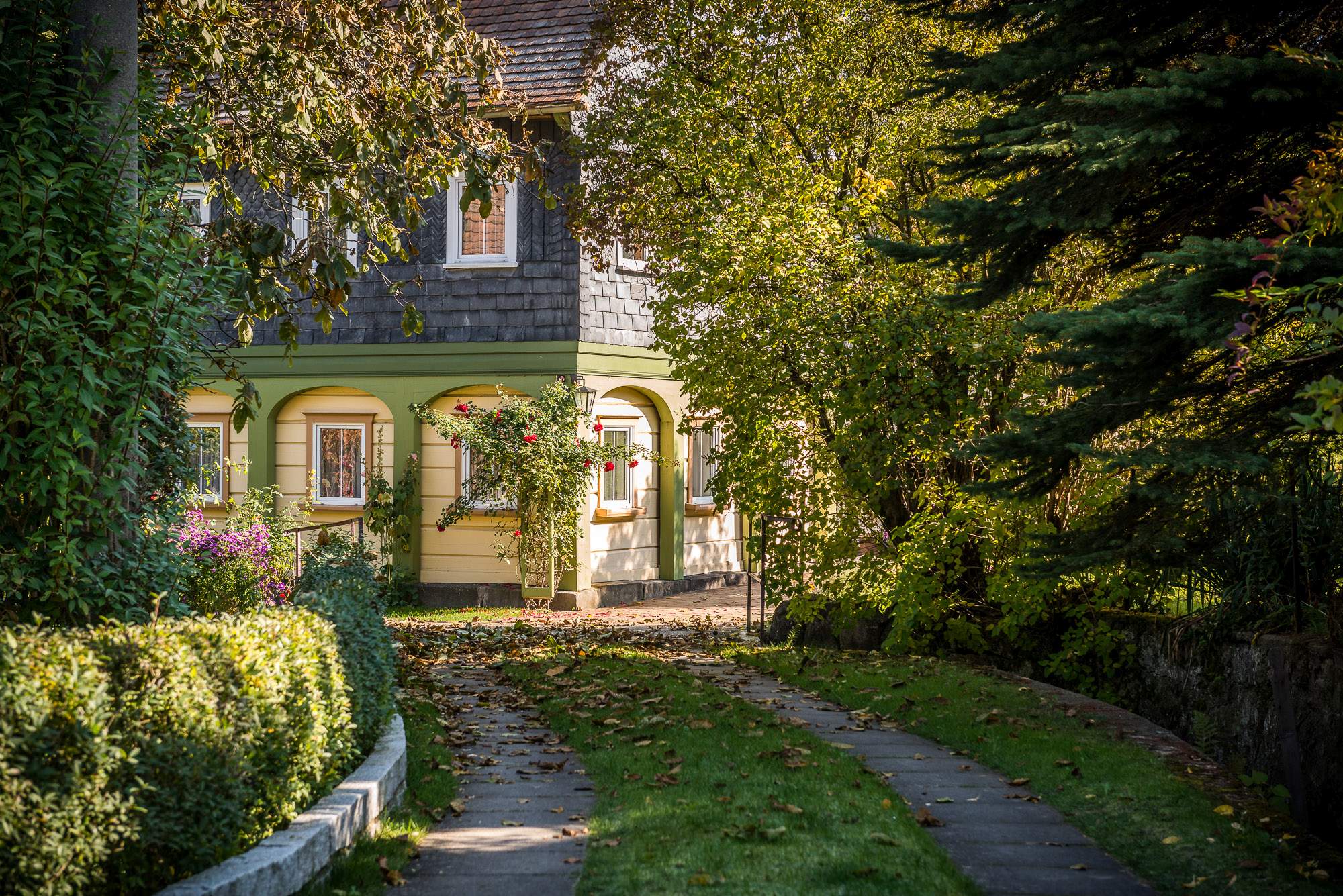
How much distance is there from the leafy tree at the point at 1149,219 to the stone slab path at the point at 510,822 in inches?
122

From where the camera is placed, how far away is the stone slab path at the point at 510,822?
567cm

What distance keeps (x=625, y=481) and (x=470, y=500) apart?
282 centimetres

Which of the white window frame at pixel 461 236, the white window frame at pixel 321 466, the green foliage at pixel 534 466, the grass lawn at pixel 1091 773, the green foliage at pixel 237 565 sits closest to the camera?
the grass lawn at pixel 1091 773

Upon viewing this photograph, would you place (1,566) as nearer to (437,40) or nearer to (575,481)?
(437,40)

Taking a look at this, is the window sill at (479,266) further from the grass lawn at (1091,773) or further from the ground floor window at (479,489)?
the grass lawn at (1091,773)

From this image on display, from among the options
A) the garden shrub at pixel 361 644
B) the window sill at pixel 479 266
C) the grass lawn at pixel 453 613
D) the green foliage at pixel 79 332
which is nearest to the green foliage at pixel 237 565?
the garden shrub at pixel 361 644

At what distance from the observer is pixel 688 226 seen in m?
13.0

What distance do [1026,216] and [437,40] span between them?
20.1 feet

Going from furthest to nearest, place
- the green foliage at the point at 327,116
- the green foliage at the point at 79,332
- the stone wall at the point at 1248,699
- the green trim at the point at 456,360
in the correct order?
the green trim at the point at 456,360 < the green foliage at the point at 327,116 < the stone wall at the point at 1248,699 < the green foliage at the point at 79,332

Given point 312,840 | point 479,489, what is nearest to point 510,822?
point 312,840

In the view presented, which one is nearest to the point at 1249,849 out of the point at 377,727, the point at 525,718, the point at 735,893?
the point at 735,893

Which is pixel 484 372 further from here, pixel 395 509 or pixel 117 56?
pixel 117 56

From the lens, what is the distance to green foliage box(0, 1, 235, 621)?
6074 mm

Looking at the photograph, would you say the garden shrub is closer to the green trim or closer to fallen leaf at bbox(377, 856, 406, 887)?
fallen leaf at bbox(377, 856, 406, 887)
